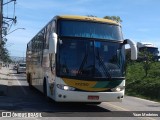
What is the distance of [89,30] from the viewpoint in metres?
15.6

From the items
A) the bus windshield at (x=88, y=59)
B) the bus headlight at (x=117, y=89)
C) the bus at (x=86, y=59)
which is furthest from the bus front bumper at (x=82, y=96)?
the bus windshield at (x=88, y=59)

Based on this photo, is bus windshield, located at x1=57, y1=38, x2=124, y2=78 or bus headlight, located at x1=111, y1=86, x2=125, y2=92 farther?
bus headlight, located at x1=111, y1=86, x2=125, y2=92

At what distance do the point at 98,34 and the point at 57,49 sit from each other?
166 cm

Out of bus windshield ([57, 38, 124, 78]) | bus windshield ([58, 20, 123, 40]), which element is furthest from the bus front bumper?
bus windshield ([58, 20, 123, 40])

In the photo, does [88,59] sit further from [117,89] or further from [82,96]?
[117,89]

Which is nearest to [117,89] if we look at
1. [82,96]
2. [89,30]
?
[82,96]

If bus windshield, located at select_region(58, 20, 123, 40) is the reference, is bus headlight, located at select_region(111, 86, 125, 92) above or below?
below

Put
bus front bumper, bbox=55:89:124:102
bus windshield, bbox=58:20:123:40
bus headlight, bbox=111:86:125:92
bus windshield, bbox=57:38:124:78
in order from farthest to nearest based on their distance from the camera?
bus windshield, bbox=58:20:123:40 → bus headlight, bbox=111:86:125:92 → bus windshield, bbox=57:38:124:78 → bus front bumper, bbox=55:89:124:102

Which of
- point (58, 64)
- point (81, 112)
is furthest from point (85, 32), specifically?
point (81, 112)

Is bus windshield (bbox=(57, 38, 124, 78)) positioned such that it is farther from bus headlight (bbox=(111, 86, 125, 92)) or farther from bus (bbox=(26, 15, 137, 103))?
bus headlight (bbox=(111, 86, 125, 92))

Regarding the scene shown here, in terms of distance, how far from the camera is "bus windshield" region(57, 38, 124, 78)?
49.1ft

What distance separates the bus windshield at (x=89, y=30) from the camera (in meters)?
15.4

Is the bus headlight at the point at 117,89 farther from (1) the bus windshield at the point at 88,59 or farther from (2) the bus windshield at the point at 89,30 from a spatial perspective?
(2) the bus windshield at the point at 89,30

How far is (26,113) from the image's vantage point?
1392 cm
